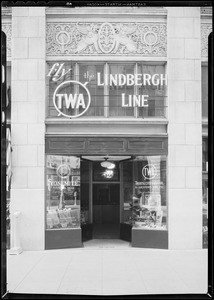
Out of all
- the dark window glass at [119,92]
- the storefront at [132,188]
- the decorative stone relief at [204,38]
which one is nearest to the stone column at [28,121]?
the storefront at [132,188]

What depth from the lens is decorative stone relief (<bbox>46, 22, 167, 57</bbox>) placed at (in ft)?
35.1

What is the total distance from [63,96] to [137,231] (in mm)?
4527

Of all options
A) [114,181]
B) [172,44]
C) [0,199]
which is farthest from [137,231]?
[0,199]

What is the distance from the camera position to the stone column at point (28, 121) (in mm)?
10430

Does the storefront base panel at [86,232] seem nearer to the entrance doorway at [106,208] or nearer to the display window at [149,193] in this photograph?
the entrance doorway at [106,208]

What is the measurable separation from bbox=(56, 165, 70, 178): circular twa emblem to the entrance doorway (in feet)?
8.27

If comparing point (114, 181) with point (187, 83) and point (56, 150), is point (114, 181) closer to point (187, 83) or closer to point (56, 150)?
point (56, 150)

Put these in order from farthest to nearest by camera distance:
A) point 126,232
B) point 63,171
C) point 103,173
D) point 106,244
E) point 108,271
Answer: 1. point 103,173
2. point 126,232
3. point 106,244
4. point 63,171
5. point 108,271

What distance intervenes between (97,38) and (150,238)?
6.06 m

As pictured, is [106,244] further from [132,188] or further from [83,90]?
[83,90]

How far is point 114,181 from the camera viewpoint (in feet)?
41.7

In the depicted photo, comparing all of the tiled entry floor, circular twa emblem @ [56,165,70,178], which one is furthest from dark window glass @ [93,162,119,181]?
the tiled entry floor

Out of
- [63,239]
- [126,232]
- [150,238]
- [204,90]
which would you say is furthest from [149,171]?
[63,239]

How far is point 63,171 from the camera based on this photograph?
10.8 metres
